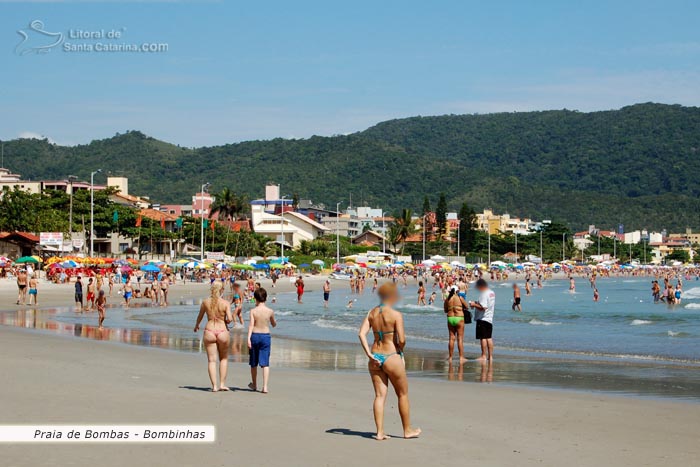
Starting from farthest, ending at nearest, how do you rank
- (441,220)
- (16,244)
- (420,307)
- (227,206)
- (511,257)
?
(511,257) → (441,220) → (227,206) → (16,244) → (420,307)

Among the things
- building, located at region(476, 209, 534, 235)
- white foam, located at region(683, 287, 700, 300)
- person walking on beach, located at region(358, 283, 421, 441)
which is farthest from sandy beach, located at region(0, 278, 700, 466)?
building, located at region(476, 209, 534, 235)

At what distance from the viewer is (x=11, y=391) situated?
9867 millimetres

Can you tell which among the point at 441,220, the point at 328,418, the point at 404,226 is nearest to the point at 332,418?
→ the point at 328,418

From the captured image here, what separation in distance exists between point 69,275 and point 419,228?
85.8 m

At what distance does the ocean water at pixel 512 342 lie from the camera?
45.6 ft

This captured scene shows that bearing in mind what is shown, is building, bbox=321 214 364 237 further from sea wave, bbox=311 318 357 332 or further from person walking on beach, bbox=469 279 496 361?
person walking on beach, bbox=469 279 496 361

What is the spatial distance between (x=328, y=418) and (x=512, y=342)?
12830mm

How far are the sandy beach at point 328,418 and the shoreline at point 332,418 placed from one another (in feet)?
0.05

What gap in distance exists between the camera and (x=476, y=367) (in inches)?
588

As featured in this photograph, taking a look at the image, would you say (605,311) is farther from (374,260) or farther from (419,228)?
(419,228)

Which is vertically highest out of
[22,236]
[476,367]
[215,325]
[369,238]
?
[369,238]

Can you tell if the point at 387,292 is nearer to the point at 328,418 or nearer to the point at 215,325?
the point at 328,418

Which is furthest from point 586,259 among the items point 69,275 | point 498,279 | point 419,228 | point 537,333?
point 537,333

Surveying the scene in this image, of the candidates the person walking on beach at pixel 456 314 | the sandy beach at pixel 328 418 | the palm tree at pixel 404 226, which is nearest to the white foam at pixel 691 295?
the person walking on beach at pixel 456 314
